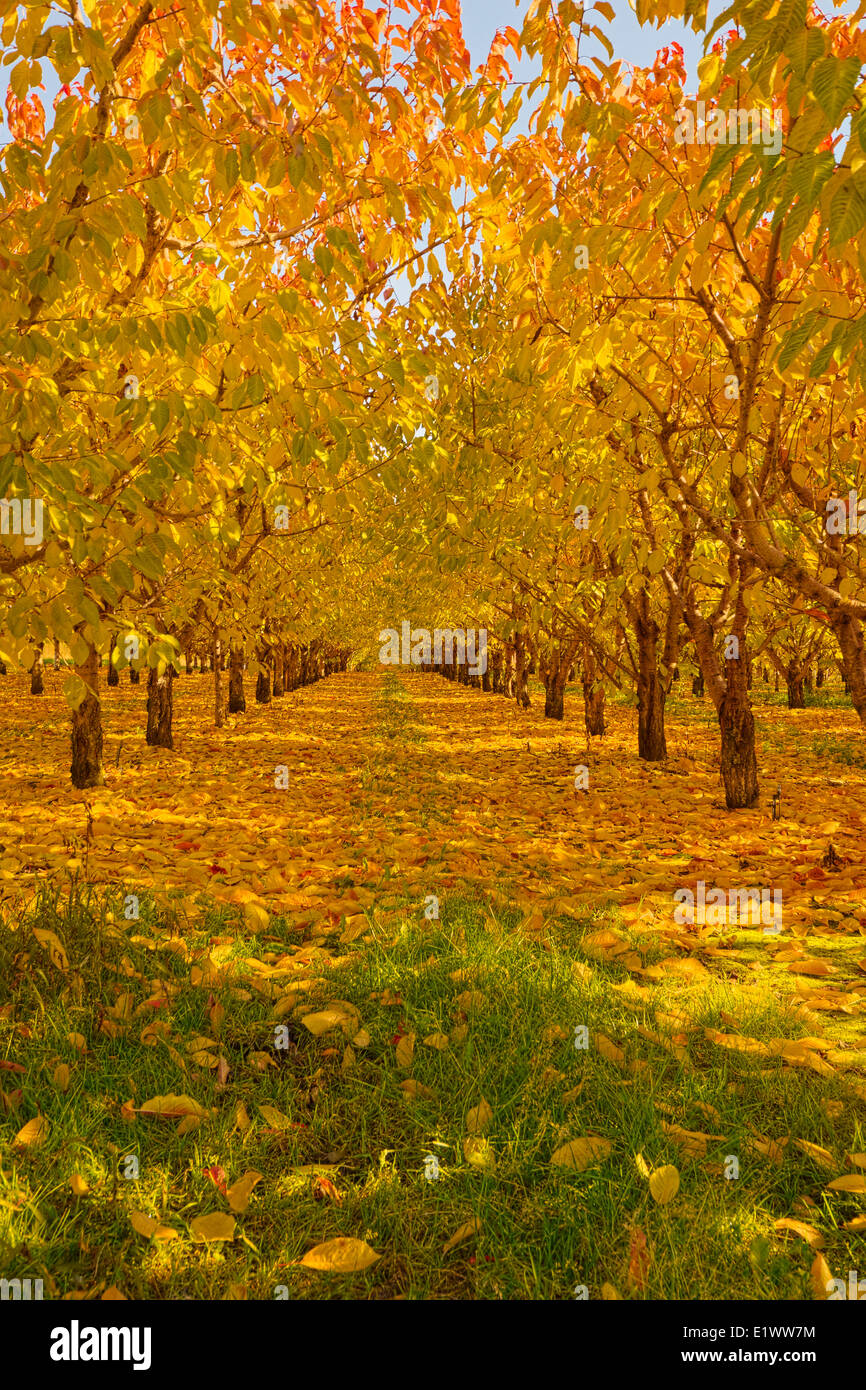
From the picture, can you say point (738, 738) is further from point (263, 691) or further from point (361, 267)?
point (263, 691)

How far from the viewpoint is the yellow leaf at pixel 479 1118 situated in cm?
248

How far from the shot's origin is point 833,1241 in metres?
2.04

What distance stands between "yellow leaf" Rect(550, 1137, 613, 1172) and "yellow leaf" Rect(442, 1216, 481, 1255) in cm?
35

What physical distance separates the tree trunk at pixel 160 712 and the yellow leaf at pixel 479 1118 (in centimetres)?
1092

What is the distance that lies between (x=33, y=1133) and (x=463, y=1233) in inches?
56.3

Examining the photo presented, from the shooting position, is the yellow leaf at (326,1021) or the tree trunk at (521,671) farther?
the tree trunk at (521,671)

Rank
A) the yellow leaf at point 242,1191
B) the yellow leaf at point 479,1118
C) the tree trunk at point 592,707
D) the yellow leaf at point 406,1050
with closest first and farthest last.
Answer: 1. the yellow leaf at point 242,1191
2. the yellow leaf at point 479,1118
3. the yellow leaf at point 406,1050
4. the tree trunk at point 592,707

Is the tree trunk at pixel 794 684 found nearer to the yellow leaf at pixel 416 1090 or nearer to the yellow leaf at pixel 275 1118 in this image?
the yellow leaf at pixel 416 1090

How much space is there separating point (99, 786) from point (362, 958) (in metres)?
6.28

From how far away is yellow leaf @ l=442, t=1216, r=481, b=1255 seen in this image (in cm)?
205

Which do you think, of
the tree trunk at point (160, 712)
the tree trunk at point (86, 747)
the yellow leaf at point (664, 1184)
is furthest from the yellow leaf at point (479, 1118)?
the tree trunk at point (160, 712)

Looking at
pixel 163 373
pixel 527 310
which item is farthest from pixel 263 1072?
pixel 527 310

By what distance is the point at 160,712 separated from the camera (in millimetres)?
12586
